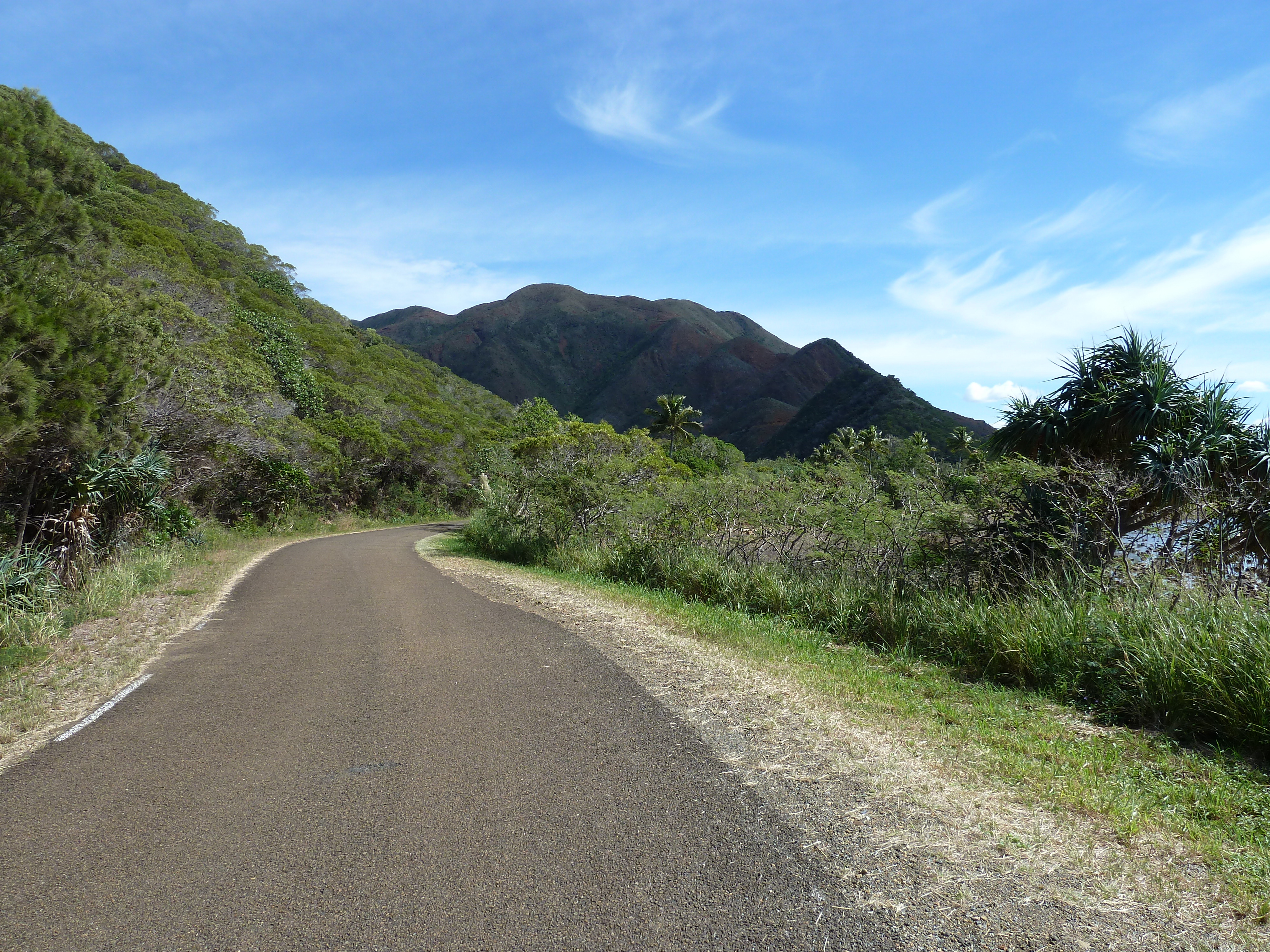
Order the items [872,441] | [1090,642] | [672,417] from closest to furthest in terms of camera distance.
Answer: [1090,642] < [872,441] < [672,417]

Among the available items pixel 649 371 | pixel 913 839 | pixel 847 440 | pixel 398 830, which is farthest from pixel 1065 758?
pixel 649 371

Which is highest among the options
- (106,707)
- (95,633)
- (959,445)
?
(959,445)

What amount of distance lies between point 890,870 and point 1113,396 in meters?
10.3

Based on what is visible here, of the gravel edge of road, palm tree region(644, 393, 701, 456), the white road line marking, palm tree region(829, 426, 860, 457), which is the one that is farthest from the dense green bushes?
palm tree region(644, 393, 701, 456)

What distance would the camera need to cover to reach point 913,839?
3.57 meters

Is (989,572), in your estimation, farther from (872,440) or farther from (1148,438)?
(872,440)

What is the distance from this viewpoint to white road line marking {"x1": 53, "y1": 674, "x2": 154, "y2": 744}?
5223 millimetres

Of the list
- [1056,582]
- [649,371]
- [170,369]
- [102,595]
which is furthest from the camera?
[649,371]

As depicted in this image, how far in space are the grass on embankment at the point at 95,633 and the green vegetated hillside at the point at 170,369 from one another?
1.46 meters

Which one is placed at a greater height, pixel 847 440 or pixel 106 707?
pixel 847 440

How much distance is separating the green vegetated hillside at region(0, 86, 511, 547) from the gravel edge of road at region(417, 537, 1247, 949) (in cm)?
789

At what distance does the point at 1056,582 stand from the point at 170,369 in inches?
641

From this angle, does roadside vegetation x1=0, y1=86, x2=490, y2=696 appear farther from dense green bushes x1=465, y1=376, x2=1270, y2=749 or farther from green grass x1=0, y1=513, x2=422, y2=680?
dense green bushes x1=465, y1=376, x2=1270, y2=749

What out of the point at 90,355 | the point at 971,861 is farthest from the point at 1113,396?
the point at 90,355
